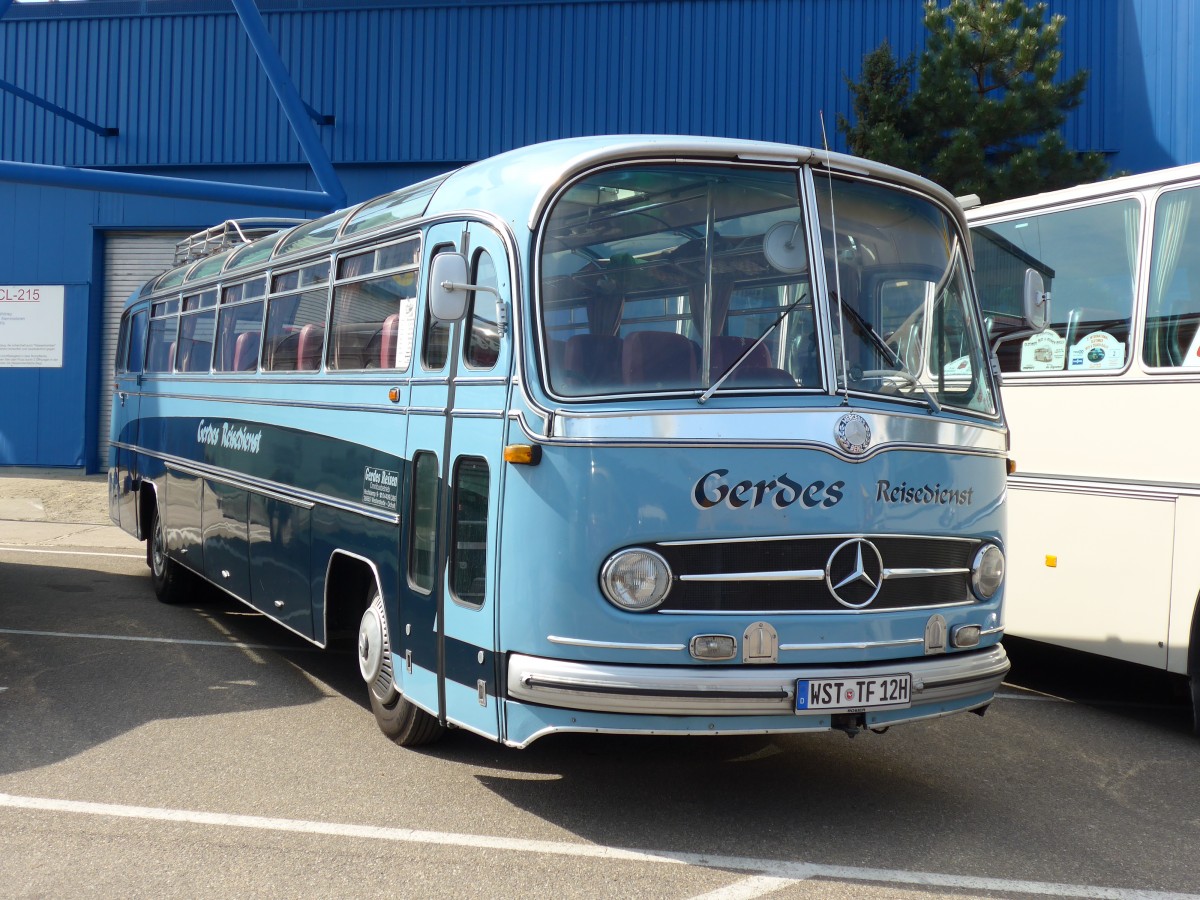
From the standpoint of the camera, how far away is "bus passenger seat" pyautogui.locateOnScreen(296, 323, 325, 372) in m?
6.90

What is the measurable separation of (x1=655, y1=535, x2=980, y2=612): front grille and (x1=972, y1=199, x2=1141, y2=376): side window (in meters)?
2.90

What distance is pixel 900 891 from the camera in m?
4.32

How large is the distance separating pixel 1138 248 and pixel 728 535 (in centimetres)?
381

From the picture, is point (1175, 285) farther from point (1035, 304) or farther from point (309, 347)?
point (309, 347)

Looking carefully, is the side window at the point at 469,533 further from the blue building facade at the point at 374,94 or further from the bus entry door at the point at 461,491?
the blue building facade at the point at 374,94

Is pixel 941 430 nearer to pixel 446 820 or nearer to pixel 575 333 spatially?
pixel 575 333

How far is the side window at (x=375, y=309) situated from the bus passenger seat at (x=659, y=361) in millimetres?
1400

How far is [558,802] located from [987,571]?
2062 millimetres

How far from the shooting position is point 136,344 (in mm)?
11617

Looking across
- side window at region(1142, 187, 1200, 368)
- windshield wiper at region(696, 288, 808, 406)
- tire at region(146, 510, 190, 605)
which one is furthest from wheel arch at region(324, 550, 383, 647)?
side window at region(1142, 187, 1200, 368)

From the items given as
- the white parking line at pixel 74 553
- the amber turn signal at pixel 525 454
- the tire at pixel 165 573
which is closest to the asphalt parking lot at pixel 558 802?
the amber turn signal at pixel 525 454

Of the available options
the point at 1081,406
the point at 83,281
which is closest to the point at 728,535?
the point at 1081,406

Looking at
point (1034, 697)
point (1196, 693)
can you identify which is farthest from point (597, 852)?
point (1034, 697)

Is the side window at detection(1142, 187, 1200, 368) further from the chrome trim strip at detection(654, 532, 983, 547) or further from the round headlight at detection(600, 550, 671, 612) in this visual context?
the round headlight at detection(600, 550, 671, 612)
